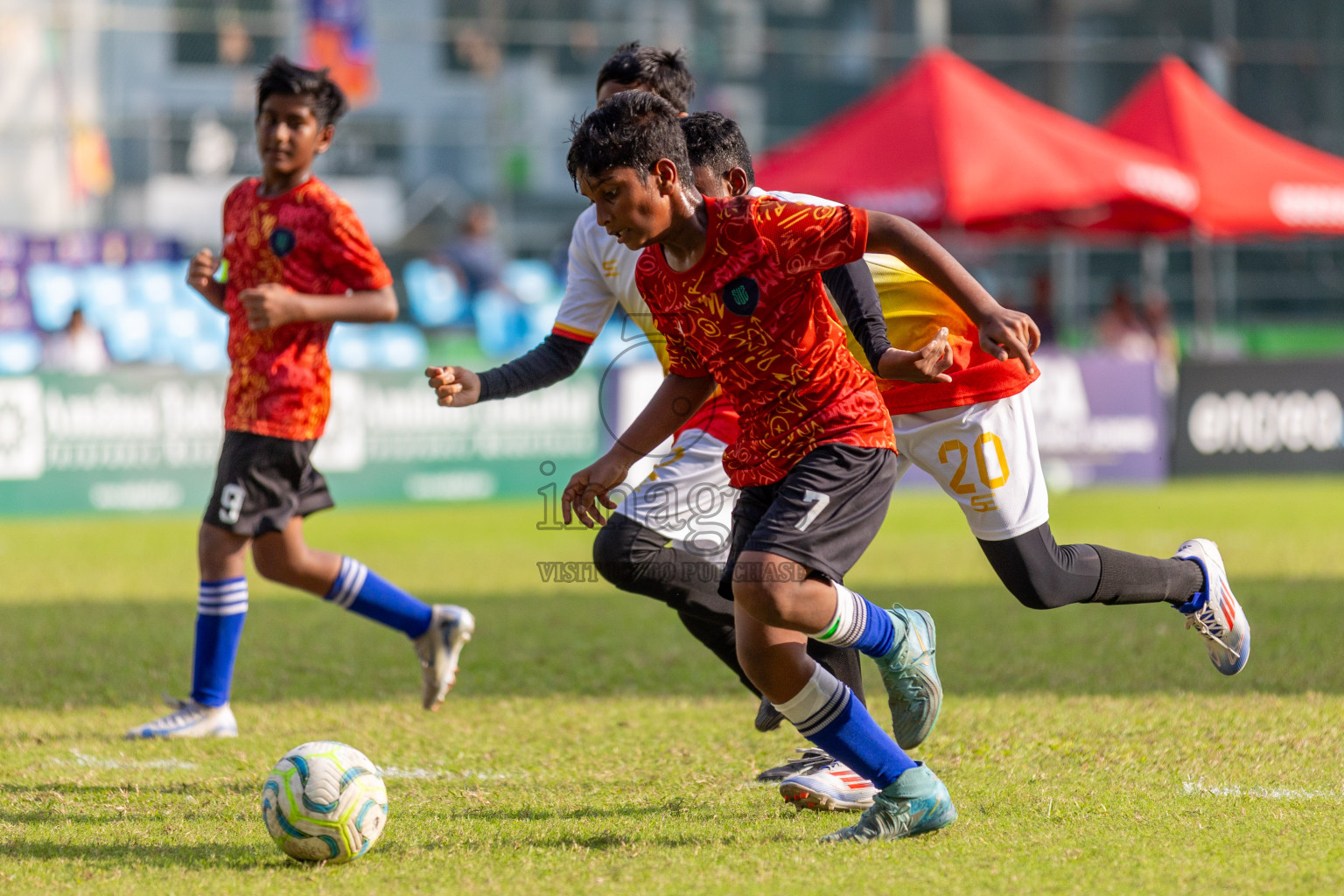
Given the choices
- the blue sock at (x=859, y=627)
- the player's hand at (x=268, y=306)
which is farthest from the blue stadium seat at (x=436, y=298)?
the blue sock at (x=859, y=627)

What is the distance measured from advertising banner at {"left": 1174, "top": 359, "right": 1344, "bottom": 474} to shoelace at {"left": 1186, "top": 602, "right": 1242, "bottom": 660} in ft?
36.4

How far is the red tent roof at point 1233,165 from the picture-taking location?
16344 millimetres

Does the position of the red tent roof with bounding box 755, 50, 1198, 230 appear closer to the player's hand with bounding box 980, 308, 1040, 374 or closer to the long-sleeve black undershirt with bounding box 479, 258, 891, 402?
the long-sleeve black undershirt with bounding box 479, 258, 891, 402

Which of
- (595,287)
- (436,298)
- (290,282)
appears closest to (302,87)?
(290,282)

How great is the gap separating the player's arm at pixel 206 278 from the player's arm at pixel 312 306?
0.30 meters

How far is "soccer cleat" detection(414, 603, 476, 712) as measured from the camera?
540 cm

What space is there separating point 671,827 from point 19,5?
81.3ft

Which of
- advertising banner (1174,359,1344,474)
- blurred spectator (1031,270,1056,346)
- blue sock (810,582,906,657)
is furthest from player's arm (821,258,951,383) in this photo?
blurred spectator (1031,270,1056,346)

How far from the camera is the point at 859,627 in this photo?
378 cm

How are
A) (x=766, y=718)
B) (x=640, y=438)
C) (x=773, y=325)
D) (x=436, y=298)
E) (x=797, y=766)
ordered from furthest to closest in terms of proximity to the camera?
1. (x=436, y=298)
2. (x=766, y=718)
3. (x=797, y=766)
4. (x=640, y=438)
5. (x=773, y=325)

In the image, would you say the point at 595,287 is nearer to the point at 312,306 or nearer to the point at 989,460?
the point at 312,306

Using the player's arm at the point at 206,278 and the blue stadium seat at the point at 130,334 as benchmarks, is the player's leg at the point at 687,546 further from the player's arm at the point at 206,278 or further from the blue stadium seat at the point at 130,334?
the blue stadium seat at the point at 130,334

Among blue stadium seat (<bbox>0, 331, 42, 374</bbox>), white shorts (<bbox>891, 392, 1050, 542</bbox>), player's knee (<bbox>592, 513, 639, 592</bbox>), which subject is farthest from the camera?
blue stadium seat (<bbox>0, 331, 42, 374</bbox>)

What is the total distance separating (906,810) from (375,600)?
2444 millimetres
